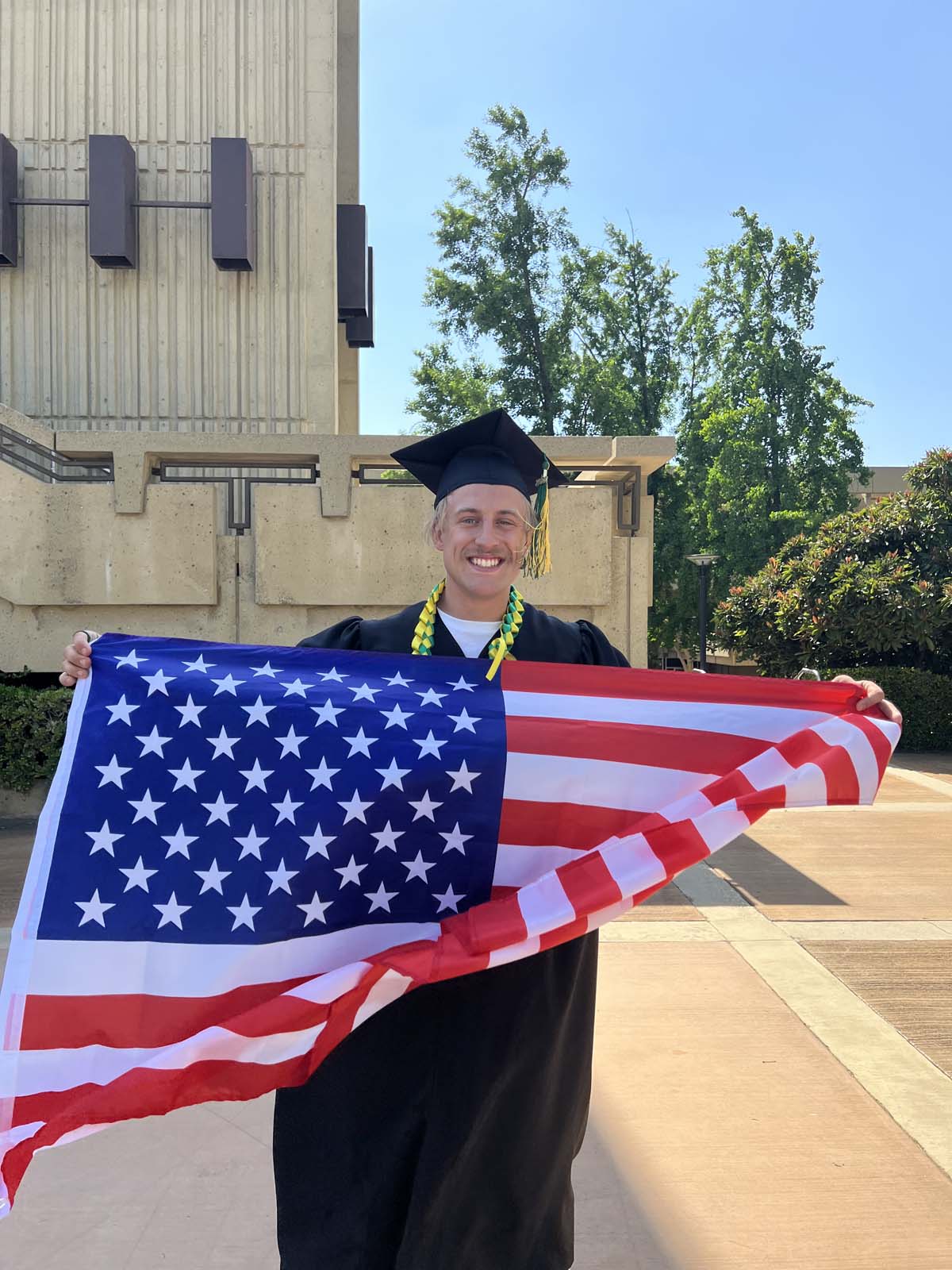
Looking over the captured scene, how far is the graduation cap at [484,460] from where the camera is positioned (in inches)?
101

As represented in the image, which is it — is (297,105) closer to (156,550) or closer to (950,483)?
(156,550)

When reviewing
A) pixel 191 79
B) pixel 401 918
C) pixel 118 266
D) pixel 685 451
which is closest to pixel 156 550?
pixel 118 266

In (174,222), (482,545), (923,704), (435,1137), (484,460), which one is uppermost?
(174,222)

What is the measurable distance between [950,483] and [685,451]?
1212 cm

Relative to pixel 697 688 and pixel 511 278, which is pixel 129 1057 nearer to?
pixel 697 688

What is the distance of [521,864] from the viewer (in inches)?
91.4

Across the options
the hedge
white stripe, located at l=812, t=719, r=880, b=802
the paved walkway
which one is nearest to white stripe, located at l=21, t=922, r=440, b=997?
the paved walkway

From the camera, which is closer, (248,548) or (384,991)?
(384,991)

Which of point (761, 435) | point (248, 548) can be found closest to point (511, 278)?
point (761, 435)

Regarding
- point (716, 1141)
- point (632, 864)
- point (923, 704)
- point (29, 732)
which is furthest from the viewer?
point (923, 704)

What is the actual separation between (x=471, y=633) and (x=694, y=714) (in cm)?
61

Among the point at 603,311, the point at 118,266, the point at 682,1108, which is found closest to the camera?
the point at 682,1108

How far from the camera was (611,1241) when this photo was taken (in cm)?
271

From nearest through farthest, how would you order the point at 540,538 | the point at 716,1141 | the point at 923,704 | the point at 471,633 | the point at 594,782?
the point at 594,782 < the point at 471,633 < the point at 540,538 < the point at 716,1141 < the point at 923,704
